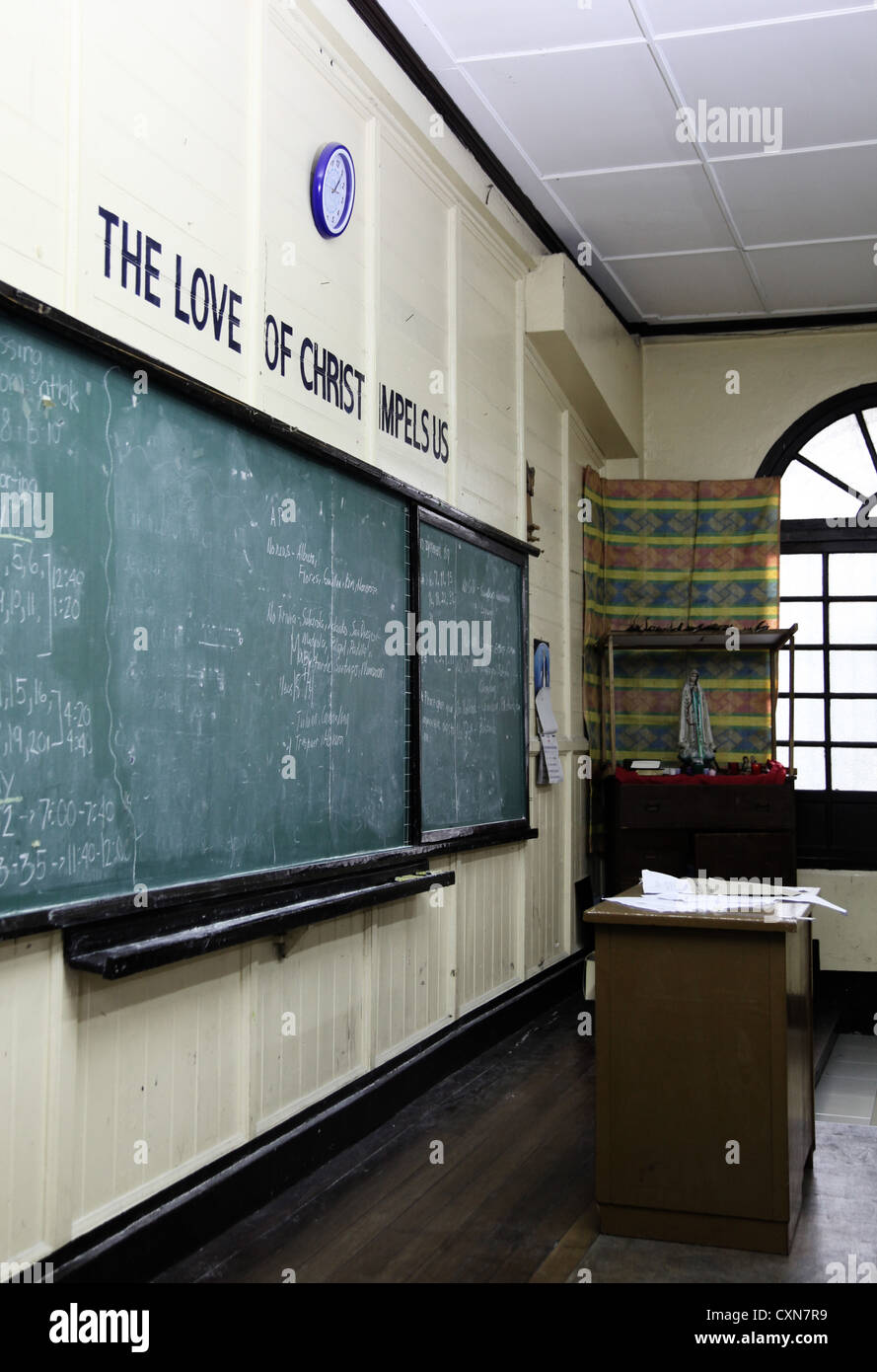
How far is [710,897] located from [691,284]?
4105 millimetres

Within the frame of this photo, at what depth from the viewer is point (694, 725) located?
6512mm

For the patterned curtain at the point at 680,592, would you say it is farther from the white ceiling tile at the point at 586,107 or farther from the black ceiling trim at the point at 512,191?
the white ceiling tile at the point at 586,107

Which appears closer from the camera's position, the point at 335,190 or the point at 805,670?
the point at 335,190

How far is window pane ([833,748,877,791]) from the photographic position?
6.59 meters

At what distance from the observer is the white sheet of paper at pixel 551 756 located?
5.55 metres

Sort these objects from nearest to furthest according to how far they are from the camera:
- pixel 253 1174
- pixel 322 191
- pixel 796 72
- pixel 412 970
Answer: pixel 253 1174 < pixel 322 191 < pixel 412 970 < pixel 796 72

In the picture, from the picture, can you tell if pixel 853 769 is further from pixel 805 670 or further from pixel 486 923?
pixel 486 923

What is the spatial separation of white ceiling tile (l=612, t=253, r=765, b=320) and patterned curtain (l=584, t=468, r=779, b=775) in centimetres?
95

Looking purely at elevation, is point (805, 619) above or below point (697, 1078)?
above

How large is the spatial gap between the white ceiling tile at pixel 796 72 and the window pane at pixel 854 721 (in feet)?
10.1

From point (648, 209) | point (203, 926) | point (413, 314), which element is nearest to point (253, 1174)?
point (203, 926)

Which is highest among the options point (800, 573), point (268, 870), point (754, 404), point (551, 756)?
point (754, 404)
